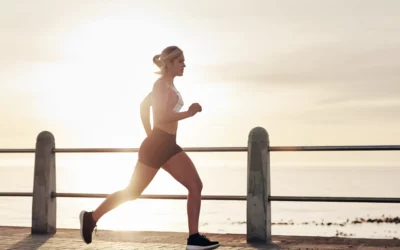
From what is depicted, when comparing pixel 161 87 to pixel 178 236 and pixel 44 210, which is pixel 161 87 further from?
pixel 44 210

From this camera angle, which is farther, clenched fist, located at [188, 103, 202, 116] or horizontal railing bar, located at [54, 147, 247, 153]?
horizontal railing bar, located at [54, 147, 247, 153]

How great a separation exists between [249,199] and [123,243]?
5.82 ft

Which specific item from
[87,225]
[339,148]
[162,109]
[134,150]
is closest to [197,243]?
[87,225]

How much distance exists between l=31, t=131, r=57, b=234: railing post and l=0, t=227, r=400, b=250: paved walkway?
1.15ft

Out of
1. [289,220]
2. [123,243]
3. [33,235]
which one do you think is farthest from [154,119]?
[289,220]

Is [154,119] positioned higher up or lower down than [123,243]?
higher up

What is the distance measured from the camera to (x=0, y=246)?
35.4ft

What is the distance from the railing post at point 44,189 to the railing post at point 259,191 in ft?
10.1

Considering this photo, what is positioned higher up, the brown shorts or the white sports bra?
the white sports bra

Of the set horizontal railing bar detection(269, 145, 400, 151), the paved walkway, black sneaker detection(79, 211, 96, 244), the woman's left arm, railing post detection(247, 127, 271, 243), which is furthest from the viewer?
railing post detection(247, 127, 271, 243)

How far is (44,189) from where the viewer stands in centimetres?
1255

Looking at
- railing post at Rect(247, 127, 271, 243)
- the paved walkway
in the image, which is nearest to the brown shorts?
the paved walkway

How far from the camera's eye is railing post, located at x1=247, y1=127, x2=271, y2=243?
11.3 metres

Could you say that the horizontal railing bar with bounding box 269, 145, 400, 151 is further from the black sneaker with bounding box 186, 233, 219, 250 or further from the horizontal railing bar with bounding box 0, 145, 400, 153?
the black sneaker with bounding box 186, 233, 219, 250
